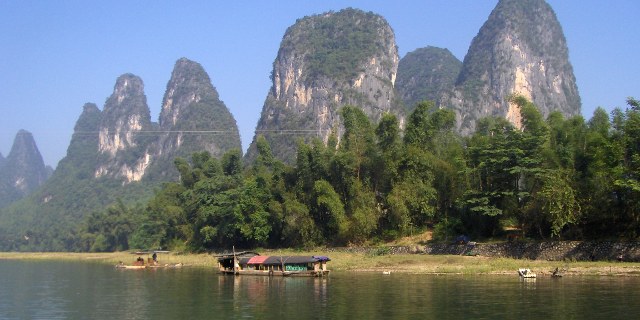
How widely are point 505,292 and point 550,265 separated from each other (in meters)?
8.71

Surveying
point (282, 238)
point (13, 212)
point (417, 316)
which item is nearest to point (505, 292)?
point (417, 316)

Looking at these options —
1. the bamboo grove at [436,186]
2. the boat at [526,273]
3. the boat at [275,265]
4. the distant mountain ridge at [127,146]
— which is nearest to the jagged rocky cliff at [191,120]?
the distant mountain ridge at [127,146]

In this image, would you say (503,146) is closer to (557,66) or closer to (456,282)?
(456,282)

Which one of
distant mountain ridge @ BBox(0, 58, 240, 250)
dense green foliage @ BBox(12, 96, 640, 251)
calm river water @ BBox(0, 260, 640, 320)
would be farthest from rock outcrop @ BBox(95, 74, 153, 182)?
calm river water @ BBox(0, 260, 640, 320)

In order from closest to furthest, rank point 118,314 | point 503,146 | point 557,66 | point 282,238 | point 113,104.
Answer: point 118,314, point 503,146, point 282,238, point 557,66, point 113,104

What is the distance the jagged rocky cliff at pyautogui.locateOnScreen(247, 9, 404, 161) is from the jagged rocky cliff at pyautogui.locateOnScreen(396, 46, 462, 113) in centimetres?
1722

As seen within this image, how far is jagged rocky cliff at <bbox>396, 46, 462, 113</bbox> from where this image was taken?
13950 cm

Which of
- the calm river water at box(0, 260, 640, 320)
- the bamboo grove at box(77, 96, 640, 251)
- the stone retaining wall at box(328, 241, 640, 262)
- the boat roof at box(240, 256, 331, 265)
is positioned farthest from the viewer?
the bamboo grove at box(77, 96, 640, 251)

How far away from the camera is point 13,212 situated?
459ft

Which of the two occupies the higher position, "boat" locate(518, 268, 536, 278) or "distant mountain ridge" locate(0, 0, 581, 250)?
"distant mountain ridge" locate(0, 0, 581, 250)

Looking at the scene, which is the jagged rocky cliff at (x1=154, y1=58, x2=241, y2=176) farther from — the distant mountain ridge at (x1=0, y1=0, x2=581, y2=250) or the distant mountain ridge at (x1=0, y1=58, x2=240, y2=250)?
the distant mountain ridge at (x1=0, y1=0, x2=581, y2=250)

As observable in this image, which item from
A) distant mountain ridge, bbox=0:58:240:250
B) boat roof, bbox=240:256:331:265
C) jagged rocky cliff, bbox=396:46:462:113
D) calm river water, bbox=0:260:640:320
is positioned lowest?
calm river water, bbox=0:260:640:320

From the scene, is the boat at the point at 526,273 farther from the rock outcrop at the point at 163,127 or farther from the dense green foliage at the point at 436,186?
the rock outcrop at the point at 163,127

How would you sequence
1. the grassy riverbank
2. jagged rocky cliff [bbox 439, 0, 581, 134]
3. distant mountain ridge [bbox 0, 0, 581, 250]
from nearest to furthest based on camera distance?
the grassy riverbank → distant mountain ridge [bbox 0, 0, 581, 250] → jagged rocky cliff [bbox 439, 0, 581, 134]
